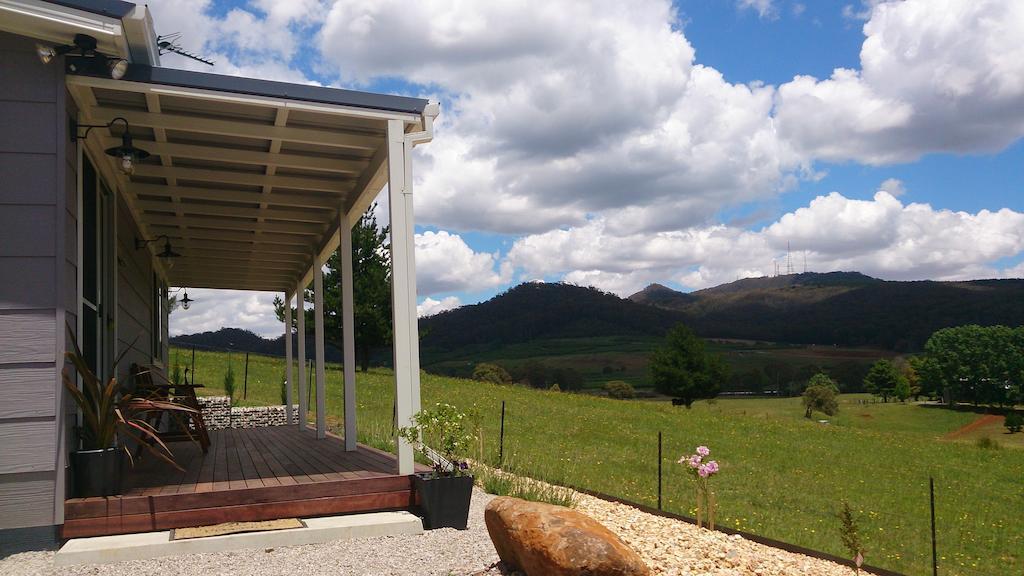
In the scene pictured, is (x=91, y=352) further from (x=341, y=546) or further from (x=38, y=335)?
(x=341, y=546)

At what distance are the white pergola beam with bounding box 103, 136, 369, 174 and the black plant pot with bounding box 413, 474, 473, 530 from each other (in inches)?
107

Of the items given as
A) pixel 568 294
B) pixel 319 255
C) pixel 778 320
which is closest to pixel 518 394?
pixel 319 255

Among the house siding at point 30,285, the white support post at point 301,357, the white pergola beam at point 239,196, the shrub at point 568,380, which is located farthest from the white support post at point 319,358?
the shrub at point 568,380

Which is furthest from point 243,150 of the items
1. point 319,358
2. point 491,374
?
point 491,374

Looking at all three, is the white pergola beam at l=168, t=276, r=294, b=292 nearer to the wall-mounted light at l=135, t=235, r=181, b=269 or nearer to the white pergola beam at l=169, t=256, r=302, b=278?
the white pergola beam at l=169, t=256, r=302, b=278

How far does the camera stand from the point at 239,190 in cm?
724

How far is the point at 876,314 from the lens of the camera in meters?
107

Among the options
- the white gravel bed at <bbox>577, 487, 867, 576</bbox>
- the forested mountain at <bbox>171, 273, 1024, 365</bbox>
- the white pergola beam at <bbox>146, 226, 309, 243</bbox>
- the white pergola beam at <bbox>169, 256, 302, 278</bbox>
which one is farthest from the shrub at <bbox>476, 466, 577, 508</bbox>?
the forested mountain at <bbox>171, 273, 1024, 365</bbox>

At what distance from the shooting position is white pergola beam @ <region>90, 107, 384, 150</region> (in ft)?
17.6

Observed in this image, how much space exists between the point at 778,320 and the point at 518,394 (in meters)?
100

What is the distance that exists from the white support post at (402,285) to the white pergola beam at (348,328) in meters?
1.54

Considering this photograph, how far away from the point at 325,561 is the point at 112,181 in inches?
155

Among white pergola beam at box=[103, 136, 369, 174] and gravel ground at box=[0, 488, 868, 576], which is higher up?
white pergola beam at box=[103, 136, 369, 174]

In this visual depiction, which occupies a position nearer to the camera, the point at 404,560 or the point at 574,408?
the point at 404,560
